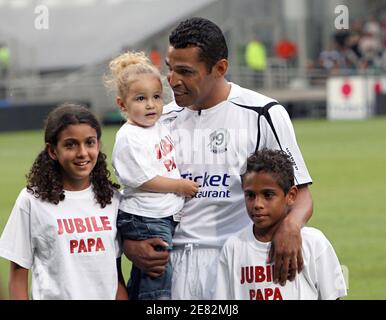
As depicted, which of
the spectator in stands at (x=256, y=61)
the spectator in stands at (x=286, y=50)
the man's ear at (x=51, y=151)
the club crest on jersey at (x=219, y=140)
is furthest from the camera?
the spectator in stands at (x=286, y=50)

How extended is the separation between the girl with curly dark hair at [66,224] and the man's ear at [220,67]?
0.67 meters

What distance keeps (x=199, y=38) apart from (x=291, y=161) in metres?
0.75

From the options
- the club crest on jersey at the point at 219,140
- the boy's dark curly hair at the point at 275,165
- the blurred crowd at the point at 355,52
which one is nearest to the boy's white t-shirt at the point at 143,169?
the club crest on jersey at the point at 219,140

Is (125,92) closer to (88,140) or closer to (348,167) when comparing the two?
(88,140)

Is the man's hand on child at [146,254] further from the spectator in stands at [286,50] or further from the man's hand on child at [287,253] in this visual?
the spectator in stands at [286,50]

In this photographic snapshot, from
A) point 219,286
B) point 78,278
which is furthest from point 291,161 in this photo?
point 78,278

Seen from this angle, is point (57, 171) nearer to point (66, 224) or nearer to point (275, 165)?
point (66, 224)

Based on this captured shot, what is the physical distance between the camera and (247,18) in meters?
43.0

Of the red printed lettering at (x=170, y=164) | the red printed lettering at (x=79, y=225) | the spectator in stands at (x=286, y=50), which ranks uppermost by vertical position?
the spectator in stands at (x=286, y=50)

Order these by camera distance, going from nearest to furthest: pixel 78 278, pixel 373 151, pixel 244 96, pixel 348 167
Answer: pixel 78 278
pixel 244 96
pixel 348 167
pixel 373 151

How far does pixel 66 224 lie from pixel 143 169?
494mm

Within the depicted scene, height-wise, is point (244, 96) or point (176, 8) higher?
point (176, 8)

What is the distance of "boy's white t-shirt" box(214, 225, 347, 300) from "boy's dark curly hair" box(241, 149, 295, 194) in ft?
0.81

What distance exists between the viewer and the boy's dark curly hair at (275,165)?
17.6ft
